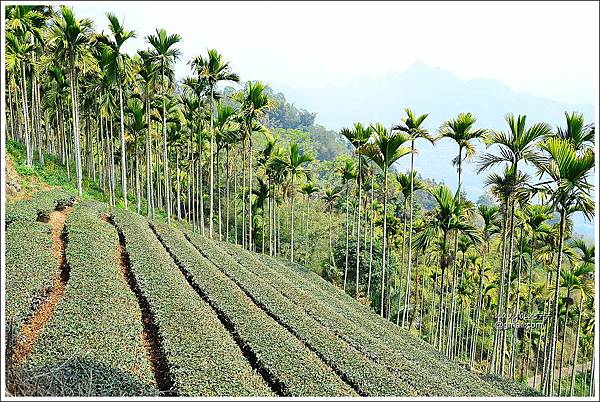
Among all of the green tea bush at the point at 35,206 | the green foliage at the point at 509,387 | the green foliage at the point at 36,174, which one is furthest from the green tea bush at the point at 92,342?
the green foliage at the point at 509,387

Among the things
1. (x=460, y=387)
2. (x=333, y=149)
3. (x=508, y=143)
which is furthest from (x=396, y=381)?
(x=333, y=149)

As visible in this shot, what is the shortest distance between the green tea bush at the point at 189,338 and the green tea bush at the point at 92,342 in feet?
1.38

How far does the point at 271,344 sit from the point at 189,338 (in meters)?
1.70

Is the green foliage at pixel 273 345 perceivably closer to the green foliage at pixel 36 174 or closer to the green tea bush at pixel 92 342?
the green tea bush at pixel 92 342

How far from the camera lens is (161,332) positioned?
9.21 metres

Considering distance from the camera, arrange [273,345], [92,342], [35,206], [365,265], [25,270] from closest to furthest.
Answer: [92,342]
[273,345]
[25,270]
[35,206]
[365,265]

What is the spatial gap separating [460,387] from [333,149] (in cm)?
10653

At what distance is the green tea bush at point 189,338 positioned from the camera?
760cm

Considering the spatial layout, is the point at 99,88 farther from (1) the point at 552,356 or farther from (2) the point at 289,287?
(1) the point at 552,356

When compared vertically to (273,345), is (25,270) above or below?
above

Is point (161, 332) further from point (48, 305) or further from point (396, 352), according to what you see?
point (396, 352)

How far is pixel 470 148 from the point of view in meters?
17.2

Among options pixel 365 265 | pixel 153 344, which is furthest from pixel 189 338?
pixel 365 265

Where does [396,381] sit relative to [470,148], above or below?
below
